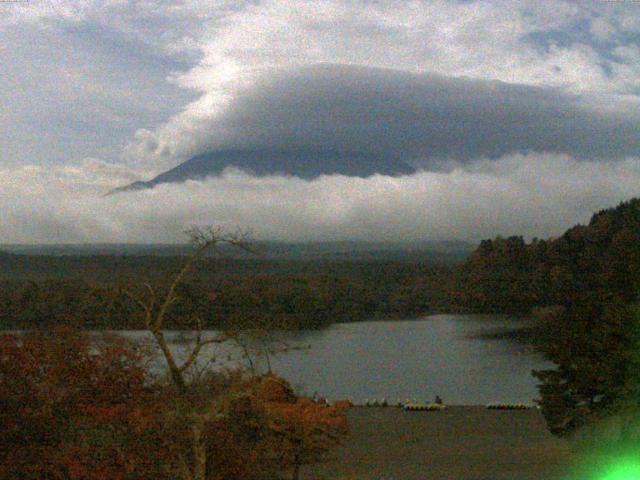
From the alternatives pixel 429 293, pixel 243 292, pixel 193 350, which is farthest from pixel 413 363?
pixel 193 350

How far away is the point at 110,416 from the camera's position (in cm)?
695

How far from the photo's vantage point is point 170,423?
6605 mm

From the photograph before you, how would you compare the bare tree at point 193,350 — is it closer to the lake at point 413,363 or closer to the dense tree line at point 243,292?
the dense tree line at point 243,292

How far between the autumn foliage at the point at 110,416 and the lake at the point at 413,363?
11961mm

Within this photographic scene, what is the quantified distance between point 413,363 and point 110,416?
2744 centimetres

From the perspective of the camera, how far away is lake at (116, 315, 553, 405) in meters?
26.1

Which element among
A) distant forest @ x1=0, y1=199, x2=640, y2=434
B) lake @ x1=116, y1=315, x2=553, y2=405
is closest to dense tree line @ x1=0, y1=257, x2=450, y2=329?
distant forest @ x1=0, y1=199, x2=640, y2=434

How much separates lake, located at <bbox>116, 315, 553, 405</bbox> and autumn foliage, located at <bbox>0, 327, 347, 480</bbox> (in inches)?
471

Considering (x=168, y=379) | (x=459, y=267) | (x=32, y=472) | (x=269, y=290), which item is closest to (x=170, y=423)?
(x=168, y=379)

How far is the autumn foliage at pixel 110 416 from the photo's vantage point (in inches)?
266

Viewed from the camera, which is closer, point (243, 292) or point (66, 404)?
point (66, 404)

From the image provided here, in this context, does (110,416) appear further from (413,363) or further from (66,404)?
(413,363)

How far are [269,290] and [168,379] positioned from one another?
28.6 m

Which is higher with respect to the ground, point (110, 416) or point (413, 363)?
point (110, 416)
